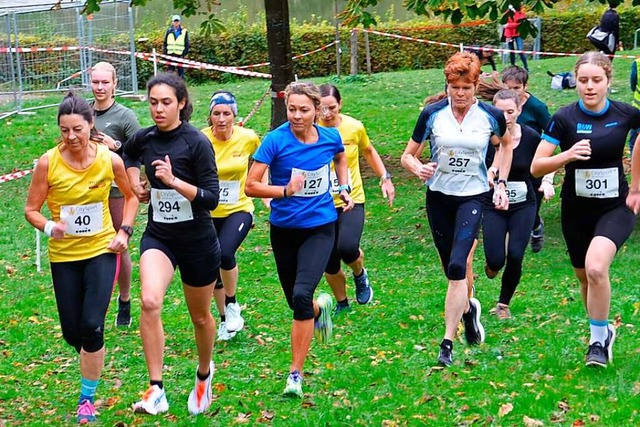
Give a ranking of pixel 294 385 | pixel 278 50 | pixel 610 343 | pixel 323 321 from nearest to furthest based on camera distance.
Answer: pixel 294 385
pixel 610 343
pixel 323 321
pixel 278 50

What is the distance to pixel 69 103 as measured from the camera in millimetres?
6383

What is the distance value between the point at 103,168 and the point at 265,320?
3113mm

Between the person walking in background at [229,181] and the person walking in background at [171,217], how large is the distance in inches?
69.3

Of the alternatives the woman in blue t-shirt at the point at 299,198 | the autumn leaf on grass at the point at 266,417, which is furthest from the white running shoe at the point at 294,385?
the autumn leaf on grass at the point at 266,417

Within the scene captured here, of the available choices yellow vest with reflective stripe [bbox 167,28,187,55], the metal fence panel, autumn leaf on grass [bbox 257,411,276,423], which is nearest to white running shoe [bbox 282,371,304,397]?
autumn leaf on grass [bbox 257,411,276,423]

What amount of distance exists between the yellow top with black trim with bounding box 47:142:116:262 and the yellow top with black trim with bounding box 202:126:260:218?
176 cm

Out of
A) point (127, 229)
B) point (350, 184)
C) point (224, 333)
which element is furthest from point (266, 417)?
point (350, 184)

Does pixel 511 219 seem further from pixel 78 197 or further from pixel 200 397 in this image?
pixel 78 197

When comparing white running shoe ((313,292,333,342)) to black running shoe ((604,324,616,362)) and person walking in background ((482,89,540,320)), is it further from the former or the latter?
black running shoe ((604,324,616,362))

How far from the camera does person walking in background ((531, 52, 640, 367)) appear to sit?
6.71 metres

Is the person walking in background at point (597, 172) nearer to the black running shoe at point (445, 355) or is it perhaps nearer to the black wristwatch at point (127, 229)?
the black running shoe at point (445, 355)

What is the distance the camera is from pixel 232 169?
8281 millimetres

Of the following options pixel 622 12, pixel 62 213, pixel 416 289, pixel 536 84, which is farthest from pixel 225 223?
pixel 622 12

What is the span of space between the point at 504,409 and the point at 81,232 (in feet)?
9.09
